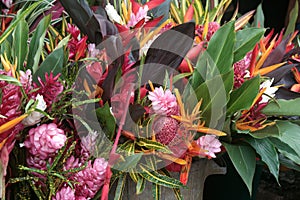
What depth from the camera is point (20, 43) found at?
2.30 ft

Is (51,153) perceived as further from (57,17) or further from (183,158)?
(57,17)

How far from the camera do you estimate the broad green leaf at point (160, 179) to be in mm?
647

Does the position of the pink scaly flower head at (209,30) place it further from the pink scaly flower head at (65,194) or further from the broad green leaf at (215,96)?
the pink scaly flower head at (65,194)

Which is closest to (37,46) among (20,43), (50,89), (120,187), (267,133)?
(20,43)

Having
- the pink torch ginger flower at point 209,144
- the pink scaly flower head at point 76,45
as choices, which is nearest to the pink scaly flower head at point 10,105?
the pink scaly flower head at point 76,45

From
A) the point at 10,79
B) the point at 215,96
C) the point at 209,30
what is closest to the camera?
the point at 10,79

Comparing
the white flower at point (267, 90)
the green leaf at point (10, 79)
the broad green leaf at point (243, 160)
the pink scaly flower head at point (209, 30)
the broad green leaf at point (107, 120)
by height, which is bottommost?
the broad green leaf at point (243, 160)

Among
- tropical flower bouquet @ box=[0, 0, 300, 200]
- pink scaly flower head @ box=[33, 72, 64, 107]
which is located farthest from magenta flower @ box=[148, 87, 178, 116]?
pink scaly flower head @ box=[33, 72, 64, 107]

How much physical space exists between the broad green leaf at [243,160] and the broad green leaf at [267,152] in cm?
2

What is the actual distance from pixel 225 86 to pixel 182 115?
67 millimetres

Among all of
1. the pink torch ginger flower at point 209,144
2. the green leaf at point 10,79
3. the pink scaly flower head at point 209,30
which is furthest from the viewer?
the pink scaly flower head at point 209,30

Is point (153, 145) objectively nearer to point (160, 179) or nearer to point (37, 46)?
point (160, 179)

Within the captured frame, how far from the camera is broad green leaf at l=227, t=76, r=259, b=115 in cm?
67

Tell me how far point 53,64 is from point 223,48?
9.0 inches
